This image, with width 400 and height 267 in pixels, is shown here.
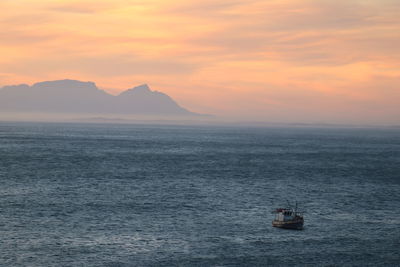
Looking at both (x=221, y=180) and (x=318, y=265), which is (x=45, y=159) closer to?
(x=221, y=180)

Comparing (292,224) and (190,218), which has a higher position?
(292,224)

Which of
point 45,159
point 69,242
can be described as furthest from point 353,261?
point 45,159

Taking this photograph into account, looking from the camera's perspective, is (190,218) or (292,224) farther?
(190,218)

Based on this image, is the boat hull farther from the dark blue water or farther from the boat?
the dark blue water

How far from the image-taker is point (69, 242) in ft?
208

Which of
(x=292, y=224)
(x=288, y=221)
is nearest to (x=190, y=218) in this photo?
(x=288, y=221)

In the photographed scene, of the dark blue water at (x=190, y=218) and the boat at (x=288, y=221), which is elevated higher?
the boat at (x=288, y=221)

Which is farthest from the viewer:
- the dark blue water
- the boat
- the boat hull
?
the boat

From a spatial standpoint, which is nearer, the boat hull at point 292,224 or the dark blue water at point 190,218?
the dark blue water at point 190,218

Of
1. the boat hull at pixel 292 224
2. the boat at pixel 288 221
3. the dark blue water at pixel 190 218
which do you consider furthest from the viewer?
the boat at pixel 288 221

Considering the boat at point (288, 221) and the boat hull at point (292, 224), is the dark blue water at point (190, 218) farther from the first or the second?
the boat at point (288, 221)

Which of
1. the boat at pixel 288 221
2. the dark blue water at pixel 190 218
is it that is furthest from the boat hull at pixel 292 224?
the dark blue water at pixel 190 218

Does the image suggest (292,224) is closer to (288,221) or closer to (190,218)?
(288,221)

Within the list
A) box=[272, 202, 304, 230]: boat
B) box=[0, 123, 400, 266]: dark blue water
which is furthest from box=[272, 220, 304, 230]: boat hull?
box=[0, 123, 400, 266]: dark blue water
